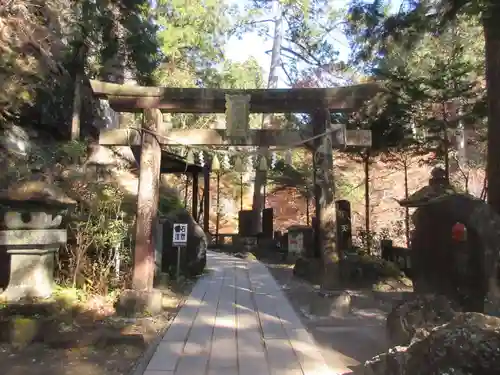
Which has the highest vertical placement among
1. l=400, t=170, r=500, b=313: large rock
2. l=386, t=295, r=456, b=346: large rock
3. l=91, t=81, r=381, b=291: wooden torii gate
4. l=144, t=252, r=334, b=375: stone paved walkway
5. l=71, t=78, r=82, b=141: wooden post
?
l=71, t=78, r=82, b=141: wooden post

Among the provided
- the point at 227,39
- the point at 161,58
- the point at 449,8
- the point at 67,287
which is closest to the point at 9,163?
the point at 67,287

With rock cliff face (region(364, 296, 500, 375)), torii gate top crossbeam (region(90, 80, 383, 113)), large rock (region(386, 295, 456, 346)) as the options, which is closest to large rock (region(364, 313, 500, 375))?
rock cliff face (region(364, 296, 500, 375))

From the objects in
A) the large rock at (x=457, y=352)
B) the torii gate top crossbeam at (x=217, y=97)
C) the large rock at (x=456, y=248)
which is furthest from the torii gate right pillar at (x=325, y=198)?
the large rock at (x=457, y=352)

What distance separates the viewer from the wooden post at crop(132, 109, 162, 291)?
23.6 feet

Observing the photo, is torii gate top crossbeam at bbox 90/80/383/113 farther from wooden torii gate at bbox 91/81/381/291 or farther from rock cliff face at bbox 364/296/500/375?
rock cliff face at bbox 364/296/500/375

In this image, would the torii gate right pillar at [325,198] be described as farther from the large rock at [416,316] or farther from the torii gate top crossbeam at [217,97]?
the large rock at [416,316]

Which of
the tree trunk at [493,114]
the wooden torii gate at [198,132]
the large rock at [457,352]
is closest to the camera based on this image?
the large rock at [457,352]

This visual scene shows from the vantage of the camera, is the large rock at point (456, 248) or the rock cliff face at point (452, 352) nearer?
the rock cliff face at point (452, 352)

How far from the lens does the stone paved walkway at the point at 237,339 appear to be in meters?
4.49

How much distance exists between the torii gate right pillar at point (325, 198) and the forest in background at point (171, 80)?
156cm

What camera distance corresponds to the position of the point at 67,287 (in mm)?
7793

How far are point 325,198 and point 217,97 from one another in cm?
253

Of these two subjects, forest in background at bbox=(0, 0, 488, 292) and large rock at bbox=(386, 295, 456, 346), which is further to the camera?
forest in background at bbox=(0, 0, 488, 292)

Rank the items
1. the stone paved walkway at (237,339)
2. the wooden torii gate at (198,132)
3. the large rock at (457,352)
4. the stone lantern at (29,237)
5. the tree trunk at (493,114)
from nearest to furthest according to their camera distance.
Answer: the large rock at (457,352), the stone paved walkway at (237,339), the tree trunk at (493,114), the stone lantern at (29,237), the wooden torii gate at (198,132)
